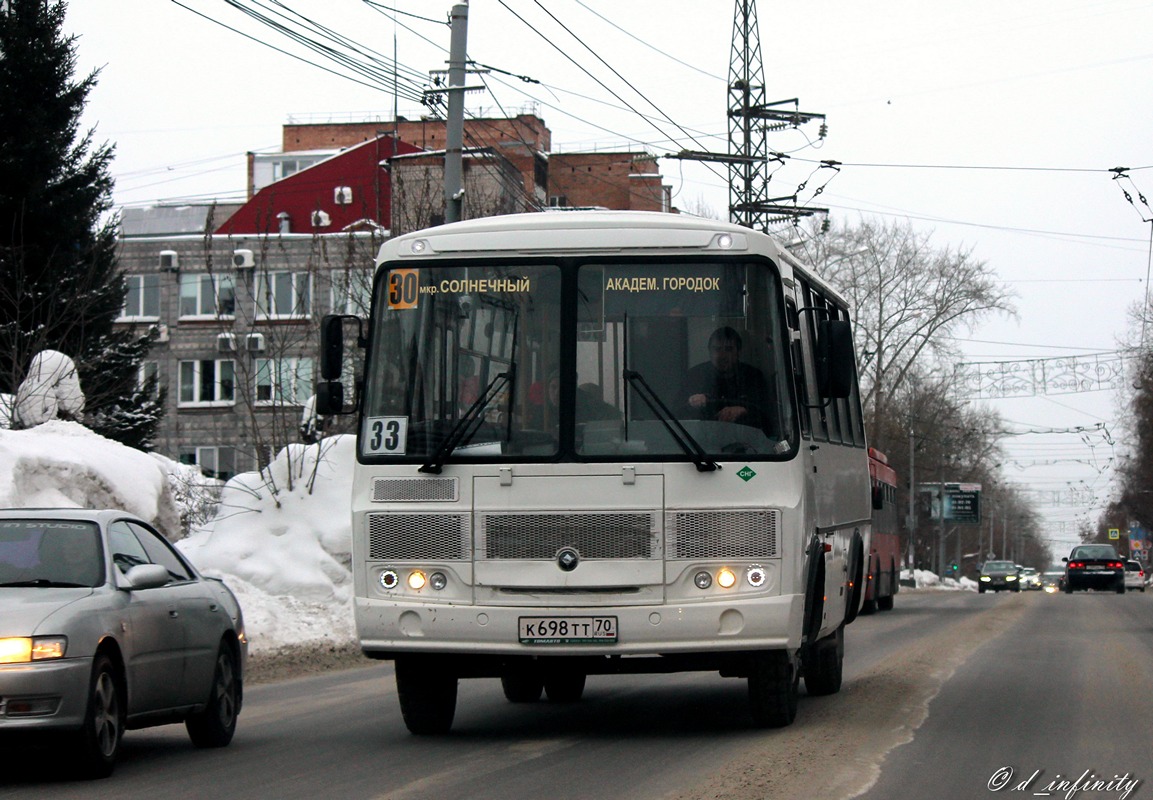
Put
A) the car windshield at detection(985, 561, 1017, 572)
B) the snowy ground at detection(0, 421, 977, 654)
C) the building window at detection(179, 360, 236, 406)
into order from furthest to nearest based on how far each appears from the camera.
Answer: the car windshield at detection(985, 561, 1017, 572)
the building window at detection(179, 360, 236, 406)
the snowy ground at detection(0, 421, 977, 654)

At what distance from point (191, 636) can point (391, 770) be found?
1.67 meters

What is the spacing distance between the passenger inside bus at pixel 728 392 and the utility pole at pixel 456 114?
37.6 feet

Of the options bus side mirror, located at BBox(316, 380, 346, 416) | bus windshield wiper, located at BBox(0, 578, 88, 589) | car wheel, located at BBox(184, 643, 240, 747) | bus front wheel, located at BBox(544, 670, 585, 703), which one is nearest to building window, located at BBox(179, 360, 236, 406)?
bus front wheel, located at BBox(544, 670, 585, 703)

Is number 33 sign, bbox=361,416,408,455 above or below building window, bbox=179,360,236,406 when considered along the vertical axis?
below

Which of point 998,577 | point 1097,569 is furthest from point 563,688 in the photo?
point 998,577

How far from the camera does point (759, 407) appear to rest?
10312mm

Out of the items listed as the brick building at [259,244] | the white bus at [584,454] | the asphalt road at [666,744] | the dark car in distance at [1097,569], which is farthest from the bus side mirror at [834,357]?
the dark car in distance at [1097,569]

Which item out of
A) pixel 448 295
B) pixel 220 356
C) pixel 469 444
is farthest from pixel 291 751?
pixel 220 356

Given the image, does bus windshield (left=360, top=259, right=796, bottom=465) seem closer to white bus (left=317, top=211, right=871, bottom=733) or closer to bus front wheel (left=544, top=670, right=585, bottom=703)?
white bus (left=317, top=211, right=871, bottom=733)

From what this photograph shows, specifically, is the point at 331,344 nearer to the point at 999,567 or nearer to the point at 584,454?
the point at 584,454

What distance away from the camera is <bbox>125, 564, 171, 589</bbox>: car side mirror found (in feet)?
30.1

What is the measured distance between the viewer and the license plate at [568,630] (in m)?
9.99

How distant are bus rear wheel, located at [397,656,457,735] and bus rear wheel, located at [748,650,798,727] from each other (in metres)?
1.87

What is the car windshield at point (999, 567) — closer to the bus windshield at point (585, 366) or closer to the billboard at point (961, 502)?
the billboard at point (961, 502)
